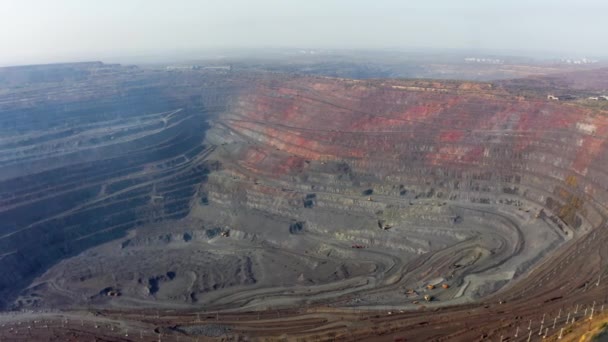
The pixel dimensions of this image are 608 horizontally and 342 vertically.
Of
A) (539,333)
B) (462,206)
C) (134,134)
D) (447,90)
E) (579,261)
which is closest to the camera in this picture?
(539,333)

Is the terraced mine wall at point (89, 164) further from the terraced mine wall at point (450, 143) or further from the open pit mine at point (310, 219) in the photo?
the terraced mine wall at point (450, 143)

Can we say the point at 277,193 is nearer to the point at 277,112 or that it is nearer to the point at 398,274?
the point at 398,274

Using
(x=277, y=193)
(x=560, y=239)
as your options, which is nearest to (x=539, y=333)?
(x=560, y=239)

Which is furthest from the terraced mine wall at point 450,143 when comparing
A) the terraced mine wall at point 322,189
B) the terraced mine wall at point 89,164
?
the terraced mine wall at point 89,164

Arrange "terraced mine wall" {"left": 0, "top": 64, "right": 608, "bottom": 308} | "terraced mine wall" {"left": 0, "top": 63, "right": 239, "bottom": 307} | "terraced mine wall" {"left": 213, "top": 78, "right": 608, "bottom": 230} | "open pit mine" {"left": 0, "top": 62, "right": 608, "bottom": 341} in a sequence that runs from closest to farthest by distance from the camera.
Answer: "open pit mine" {"left": 0, "top": 62, "right": 608, "bottom": 341}, "terraced mine wall" {"left": 0, "top": 64, "right": 608, "bottom": 308}, "terraced mine wall" {"left": 0, "top": 63, "right": 239, "bottom": 307}, "terraced mine wall" {"left": 213, "top": 78, "right": 608, "bottom": 230}

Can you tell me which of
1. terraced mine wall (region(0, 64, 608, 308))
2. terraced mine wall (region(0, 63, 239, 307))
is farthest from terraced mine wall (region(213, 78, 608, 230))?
terraced mine wall (region(0, 63, 239, 307))

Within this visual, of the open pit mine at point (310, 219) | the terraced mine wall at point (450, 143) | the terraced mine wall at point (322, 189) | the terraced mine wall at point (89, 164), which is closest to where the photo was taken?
the open pit mine at point (310, 219)

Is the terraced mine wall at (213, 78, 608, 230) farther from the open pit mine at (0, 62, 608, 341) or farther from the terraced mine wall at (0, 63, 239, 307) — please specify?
the terraced mine wall at (0, 63, 239, 307)
